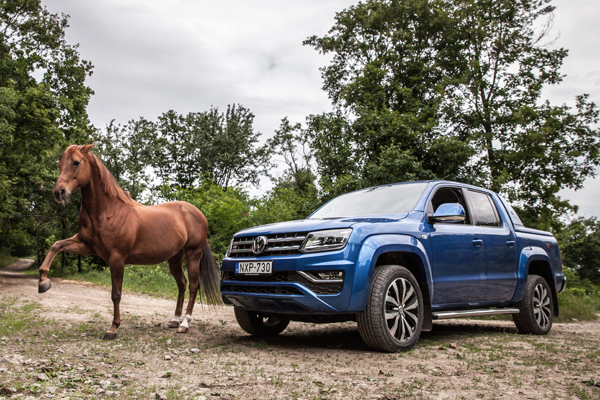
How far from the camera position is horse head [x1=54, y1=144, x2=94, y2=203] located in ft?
16.4

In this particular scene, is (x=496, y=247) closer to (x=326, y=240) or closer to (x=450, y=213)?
(x=450, y=213)

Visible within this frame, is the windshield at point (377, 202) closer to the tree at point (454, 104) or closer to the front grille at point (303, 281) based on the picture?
the front grille at point (303, 281)

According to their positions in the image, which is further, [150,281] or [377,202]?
[150,281]

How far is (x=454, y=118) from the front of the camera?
23969mm

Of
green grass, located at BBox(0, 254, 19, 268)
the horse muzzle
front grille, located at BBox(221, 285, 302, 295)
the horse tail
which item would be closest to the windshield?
front grille, located at BBox(221, 285, 302, 295)

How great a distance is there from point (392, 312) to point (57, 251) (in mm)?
3693

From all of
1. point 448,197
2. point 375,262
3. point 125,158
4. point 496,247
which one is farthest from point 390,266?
point 125,158

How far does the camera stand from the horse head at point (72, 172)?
5.01 m

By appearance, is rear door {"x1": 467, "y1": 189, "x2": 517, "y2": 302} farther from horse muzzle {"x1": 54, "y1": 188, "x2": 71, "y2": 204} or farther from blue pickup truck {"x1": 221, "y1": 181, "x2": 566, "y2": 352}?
horse muzzle {"x1": 54, "y1": 188, "x2": 71, "y2": 204}

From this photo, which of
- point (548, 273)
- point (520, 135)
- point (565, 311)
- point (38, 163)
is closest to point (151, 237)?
point (548, 273)

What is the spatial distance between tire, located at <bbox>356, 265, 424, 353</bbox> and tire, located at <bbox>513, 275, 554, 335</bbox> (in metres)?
2.56

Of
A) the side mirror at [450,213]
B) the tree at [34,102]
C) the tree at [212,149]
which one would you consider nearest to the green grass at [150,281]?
the tree at [34,102]

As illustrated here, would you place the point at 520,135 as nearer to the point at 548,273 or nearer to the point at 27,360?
the point at 548,273

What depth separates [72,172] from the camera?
5180 mm
